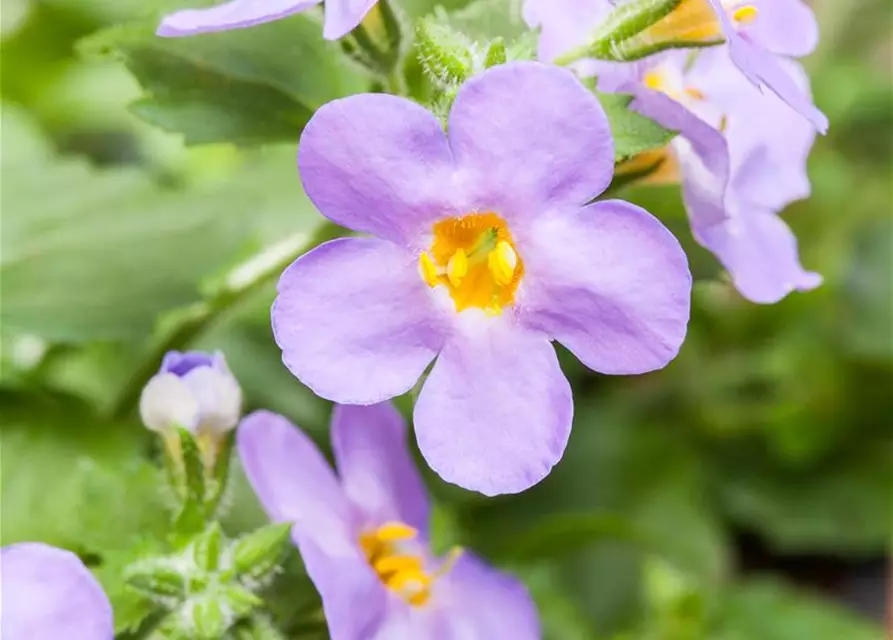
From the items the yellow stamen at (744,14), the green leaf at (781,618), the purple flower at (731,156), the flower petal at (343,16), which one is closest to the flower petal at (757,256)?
the purple flower at (731,156)

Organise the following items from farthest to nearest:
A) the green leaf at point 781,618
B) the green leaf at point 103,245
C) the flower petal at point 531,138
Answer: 1. the green leaf at point 781,618
2. the green leaf at point 103,245
3. the flower petal at point 531,138

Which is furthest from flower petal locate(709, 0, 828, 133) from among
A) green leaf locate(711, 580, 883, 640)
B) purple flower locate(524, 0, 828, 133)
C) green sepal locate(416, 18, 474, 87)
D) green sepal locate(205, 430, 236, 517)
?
green leaf locate(711, 580, 883, 640)

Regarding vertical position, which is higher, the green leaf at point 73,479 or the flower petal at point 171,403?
the flower petal at point 171,403

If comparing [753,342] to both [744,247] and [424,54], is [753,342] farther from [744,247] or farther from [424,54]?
[424,54]

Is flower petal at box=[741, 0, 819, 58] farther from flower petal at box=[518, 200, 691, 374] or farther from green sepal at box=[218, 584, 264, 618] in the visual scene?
green sepal at box=[218, 584, 264, 618]

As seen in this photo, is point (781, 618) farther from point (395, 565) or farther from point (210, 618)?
point (210, 618)

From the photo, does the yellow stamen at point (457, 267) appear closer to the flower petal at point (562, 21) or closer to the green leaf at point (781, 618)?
the flower petal at point (562, 21)
